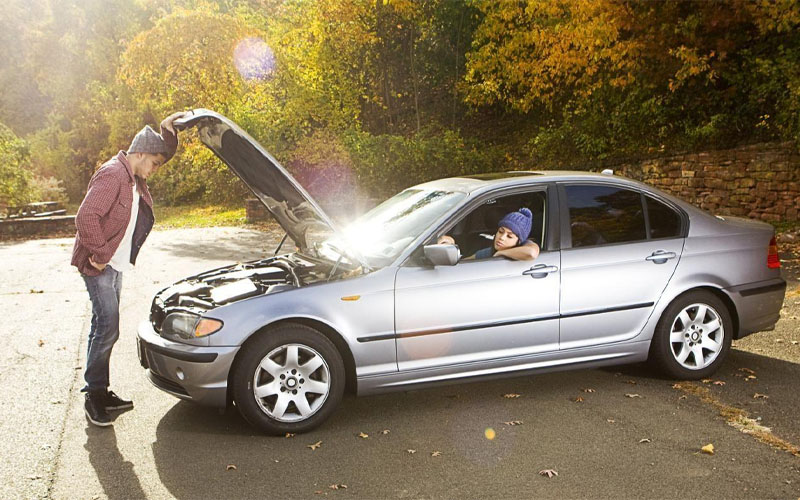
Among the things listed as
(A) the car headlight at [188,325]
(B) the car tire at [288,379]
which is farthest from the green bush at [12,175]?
(B) the car tire at [288,379]

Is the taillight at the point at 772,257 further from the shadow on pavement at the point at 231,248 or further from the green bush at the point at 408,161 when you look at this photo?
the green bush at the point at 408,161

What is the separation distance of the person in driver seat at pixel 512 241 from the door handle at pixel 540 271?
8 cm

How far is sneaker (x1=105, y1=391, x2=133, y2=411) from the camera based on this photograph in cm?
558

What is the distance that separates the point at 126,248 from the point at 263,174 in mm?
1095

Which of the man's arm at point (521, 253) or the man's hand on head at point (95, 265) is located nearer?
the man's hand on head at point (95, 265)

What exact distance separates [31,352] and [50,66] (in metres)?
42.4

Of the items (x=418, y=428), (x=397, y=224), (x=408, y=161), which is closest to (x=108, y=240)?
(x=397, y=224)

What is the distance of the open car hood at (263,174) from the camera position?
561 centimetres

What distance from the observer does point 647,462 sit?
449cm

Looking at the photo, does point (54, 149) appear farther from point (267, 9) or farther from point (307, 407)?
point (307, 407)

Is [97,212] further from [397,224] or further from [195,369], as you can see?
[397,224]

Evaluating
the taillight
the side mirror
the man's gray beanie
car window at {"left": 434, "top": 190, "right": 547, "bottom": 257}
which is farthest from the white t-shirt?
the taillight

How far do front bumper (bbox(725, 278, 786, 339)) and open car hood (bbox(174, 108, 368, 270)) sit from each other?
294 centimetres

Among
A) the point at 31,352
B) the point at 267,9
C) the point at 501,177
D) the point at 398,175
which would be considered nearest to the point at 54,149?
the point at 267,9
